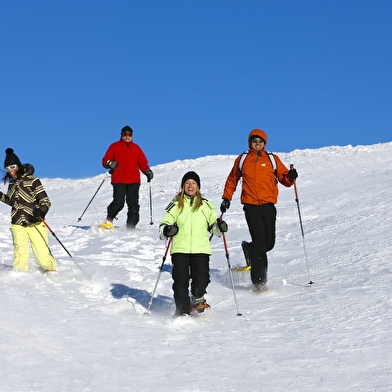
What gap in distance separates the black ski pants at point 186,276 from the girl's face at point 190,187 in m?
0.66

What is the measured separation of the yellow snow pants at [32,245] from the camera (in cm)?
809

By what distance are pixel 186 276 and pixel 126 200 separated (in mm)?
6799

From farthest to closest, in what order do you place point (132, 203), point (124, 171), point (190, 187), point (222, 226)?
point (132, 203) → point (124, 171) → point (190, 187) → point (222, 226)

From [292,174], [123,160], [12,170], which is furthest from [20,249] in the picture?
[123,160]

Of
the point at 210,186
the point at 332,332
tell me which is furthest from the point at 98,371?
the point at 210,186

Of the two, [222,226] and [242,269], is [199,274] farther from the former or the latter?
[242,269]

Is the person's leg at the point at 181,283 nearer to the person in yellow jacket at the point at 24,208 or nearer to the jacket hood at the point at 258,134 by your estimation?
the jacket hood at the point at 258,134

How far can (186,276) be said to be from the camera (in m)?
Answer: 6.52

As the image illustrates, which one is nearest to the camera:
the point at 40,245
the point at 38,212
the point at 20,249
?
the point at 38,212

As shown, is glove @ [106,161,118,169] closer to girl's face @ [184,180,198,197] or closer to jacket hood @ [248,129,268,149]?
jacket hood @ [248,129,268,149]

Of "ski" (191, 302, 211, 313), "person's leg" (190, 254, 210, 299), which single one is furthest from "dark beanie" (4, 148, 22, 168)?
"ski" (191, 302, 211, 313)

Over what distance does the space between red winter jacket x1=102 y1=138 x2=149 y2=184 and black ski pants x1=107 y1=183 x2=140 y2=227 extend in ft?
0.43

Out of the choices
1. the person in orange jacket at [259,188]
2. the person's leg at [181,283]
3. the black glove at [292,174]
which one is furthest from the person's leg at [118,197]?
the person's leg at [181,283]

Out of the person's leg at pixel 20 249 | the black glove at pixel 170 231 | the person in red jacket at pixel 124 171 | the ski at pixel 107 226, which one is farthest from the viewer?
the ski at pixel 107 226
